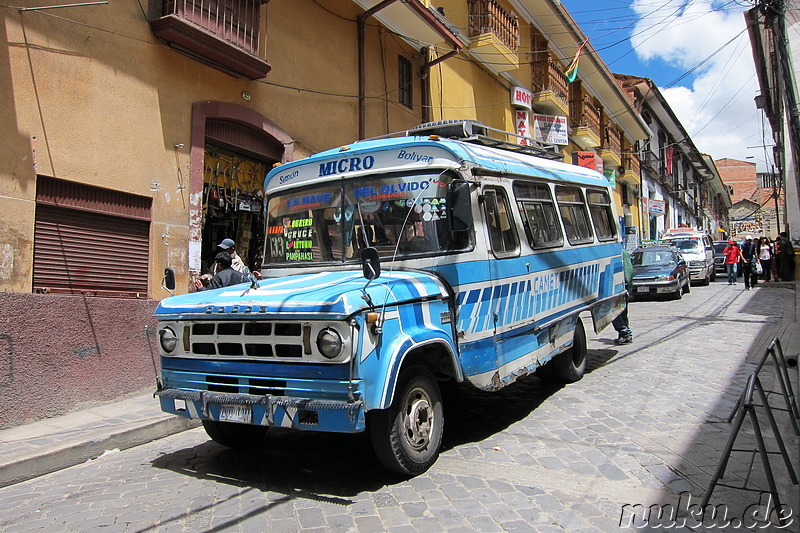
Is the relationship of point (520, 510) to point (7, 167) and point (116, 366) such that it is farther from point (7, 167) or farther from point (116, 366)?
point (7, 167)

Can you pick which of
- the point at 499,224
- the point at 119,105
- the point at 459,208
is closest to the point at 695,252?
the point at 499,224

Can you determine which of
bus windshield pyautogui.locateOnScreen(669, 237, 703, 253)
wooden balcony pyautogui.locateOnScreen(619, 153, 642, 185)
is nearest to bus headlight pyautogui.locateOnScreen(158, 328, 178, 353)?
bus windshield pyautogui.locateOnScreen(669, 237, 703, 253)

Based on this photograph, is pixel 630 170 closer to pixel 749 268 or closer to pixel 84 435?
pixel 749 268

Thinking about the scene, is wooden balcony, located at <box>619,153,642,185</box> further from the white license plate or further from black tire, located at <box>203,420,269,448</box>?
the white license plate

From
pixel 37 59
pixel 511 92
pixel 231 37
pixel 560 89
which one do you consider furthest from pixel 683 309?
pixel 37 59

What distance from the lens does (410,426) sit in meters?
4.23

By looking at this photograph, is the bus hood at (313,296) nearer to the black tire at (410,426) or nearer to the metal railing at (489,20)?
the black tire at (410,426)

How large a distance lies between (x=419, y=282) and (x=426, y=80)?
11004 millimetres

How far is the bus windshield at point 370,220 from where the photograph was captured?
4.79 metres

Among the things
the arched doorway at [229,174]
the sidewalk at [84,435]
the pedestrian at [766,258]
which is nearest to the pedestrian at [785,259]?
the pedestrian at [766,258]

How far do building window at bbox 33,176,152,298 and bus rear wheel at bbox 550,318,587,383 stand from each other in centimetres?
555

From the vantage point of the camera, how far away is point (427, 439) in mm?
4387

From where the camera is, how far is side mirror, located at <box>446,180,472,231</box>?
4523mm

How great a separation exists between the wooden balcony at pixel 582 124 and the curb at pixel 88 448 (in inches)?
835
